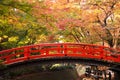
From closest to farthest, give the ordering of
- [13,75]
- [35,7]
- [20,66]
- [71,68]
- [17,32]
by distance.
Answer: [35,7] → [20,66] → [13,75] → [17,32] → [71,68]

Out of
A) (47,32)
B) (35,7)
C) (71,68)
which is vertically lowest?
(71,68)

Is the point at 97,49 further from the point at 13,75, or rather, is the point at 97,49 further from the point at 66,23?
the point at 13,75

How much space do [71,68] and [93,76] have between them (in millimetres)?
4820

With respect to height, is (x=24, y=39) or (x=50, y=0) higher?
(x=50, y=0)

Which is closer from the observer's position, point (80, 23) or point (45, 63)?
point (45, 63)

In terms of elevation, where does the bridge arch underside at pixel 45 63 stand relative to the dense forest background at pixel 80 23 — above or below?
below

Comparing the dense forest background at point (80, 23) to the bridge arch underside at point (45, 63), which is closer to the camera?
the bridge arch underside at point (45, 63)

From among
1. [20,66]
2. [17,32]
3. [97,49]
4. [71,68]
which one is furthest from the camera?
[71,68]

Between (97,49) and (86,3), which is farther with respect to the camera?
(86,3)

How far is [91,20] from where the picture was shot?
2394cm

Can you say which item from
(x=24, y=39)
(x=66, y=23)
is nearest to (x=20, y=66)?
(x=24, y=39)

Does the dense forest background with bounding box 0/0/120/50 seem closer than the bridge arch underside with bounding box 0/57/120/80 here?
No

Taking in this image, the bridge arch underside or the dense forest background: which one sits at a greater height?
the dense forest background

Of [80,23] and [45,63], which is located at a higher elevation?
[80,23]
